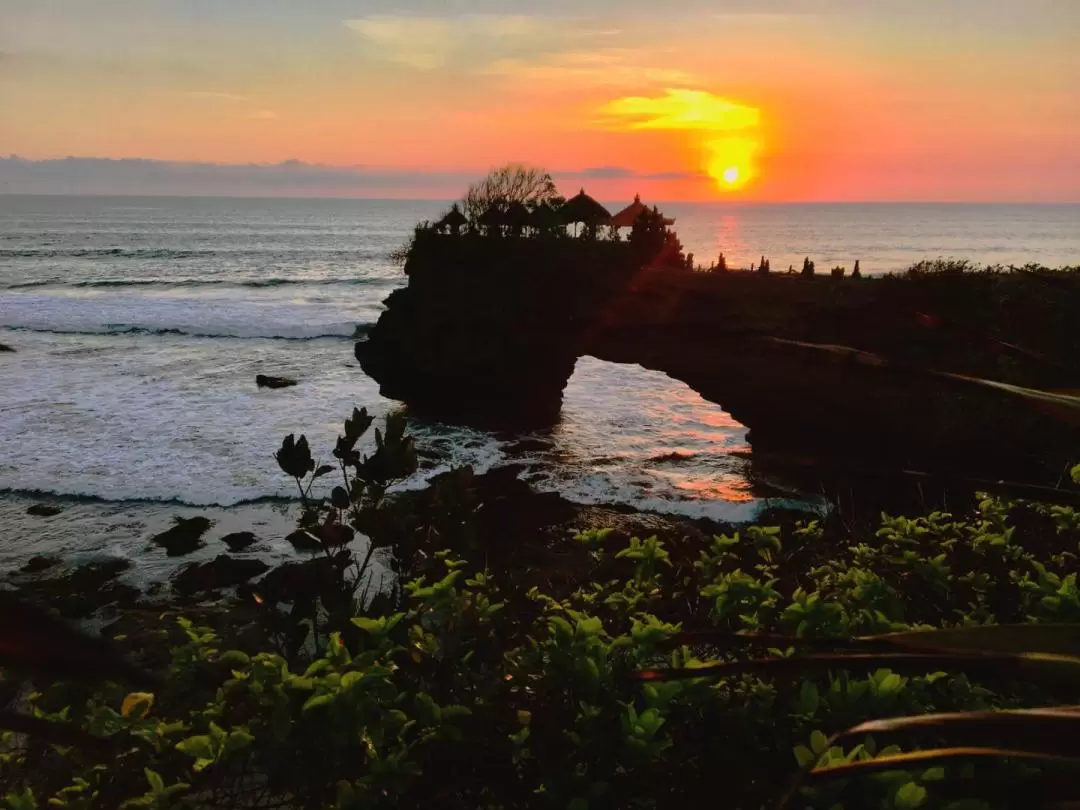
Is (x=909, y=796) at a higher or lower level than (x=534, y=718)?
higher

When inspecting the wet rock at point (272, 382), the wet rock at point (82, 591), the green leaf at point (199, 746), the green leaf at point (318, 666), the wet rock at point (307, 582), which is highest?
the green leaf at point (318, 666)

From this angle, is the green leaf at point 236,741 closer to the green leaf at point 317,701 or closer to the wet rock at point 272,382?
the green leaf at point 317,701

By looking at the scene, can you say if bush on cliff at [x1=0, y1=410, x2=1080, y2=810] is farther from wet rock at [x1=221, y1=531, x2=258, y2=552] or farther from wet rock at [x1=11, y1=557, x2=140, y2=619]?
wet rock at [x1=221, y1=531, x2=258, y2=552]

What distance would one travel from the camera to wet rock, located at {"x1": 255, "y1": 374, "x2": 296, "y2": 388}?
27.3 m

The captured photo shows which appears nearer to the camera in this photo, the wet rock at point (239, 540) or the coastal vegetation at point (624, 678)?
the coastal vegetation at point (624, 678)

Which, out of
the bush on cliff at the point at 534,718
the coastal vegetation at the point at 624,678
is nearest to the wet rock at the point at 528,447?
the coastal vegetation at the point at 624,678

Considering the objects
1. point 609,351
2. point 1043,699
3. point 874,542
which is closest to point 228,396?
point 609,351

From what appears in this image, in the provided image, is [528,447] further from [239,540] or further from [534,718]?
[534,718]

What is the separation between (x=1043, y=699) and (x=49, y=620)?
8.54 feet

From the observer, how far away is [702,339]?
25828 millimetres

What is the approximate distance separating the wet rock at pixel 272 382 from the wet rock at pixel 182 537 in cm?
1364

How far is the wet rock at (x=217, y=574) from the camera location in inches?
466

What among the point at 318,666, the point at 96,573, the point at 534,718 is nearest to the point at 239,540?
the point at 96,573

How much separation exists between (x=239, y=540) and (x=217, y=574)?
1.71m
